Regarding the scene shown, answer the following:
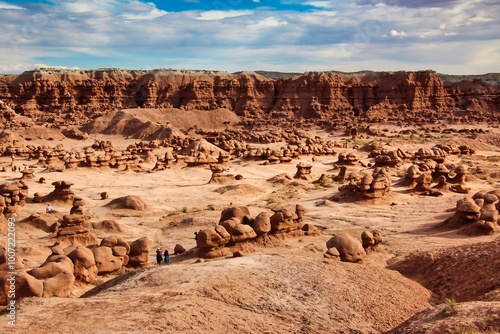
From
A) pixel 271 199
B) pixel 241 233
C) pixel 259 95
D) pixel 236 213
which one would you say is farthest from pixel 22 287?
pixel 259 95

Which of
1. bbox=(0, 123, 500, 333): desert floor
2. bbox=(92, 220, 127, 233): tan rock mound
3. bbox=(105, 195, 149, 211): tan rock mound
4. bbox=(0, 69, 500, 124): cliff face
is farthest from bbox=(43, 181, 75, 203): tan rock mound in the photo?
bbox=(0, 69, 500, 124): cliff face

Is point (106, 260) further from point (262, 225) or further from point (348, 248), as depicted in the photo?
point (348, 248)

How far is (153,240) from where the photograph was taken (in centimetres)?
1975

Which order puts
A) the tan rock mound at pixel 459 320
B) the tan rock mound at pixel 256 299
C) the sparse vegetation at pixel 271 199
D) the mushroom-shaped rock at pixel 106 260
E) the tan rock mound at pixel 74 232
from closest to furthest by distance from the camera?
the tan rock mound at pixel 459 320, the tan rock mound at pixel 256 299, the mushroom-shaped rock at pixel 106 260, the tan rock mound at pixel 74 232, the sparse vegetation at pixel 271 199

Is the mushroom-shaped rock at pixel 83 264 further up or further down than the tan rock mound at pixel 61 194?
further up

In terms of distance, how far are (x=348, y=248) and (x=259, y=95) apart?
76685 millimetres

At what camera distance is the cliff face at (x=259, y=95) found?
85.6 m

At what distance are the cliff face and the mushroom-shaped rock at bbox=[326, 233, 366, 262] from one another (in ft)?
223

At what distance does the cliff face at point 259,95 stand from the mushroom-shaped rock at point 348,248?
6812 centimetres

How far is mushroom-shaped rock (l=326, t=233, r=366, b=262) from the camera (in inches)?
600

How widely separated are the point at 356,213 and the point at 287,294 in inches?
498

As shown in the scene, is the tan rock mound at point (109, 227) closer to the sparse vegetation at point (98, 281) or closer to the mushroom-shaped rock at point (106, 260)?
the mushroom-shaped rock at point (106, 260)

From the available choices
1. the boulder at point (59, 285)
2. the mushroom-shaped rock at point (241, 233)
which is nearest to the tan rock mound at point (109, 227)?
the mushroom-shaped rock at point (241, 233)

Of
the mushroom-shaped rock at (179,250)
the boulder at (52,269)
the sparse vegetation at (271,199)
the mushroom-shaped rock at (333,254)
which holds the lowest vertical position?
the sparse vegetation at (271,199)
